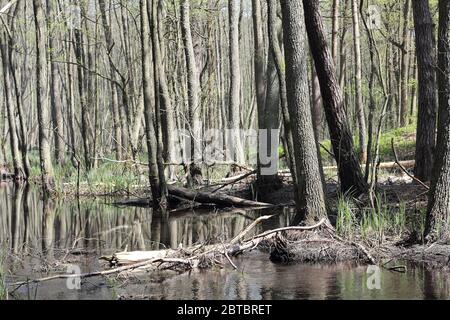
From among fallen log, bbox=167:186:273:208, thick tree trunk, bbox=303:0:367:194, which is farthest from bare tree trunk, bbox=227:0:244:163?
thick tree trunk, bbox=303:0:367:194

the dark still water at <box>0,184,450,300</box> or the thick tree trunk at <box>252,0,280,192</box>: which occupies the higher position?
the thick tree trunk at <box>252,0,280,192</box>

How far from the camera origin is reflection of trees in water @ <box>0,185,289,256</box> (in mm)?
10658

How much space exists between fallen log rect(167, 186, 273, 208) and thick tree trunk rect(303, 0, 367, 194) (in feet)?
11.2

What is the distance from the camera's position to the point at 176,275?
26.9 feet

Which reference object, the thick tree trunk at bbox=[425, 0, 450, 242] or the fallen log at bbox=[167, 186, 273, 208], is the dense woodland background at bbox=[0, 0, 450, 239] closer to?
the thick tree trunk at bbox=[425, 0, 450, 242]

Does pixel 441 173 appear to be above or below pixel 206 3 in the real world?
below

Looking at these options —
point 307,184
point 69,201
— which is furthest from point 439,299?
point 69,201

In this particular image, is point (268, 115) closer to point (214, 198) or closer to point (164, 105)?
point (214, 198)

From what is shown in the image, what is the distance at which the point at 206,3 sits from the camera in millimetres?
24922

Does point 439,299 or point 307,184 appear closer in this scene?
point 439,299

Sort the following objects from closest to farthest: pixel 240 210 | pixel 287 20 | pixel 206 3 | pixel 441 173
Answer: pixel 441 173 < pixel 287 20 < pixel 240 210 < pixel 206 3

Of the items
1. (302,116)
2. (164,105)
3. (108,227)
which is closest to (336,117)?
(302,116)

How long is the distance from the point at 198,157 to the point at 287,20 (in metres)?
8.16
